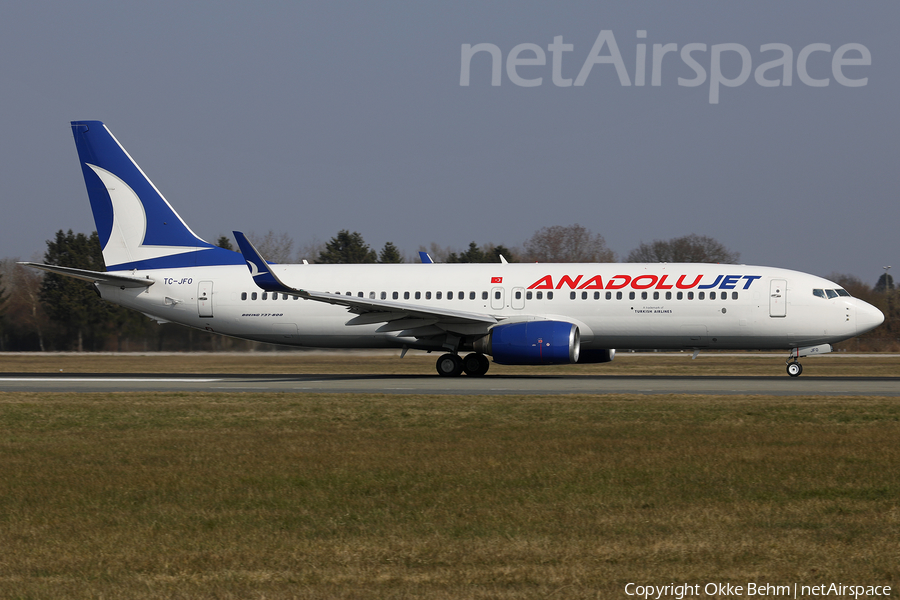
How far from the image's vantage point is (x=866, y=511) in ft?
27.3

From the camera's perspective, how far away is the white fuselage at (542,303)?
91.6 feet

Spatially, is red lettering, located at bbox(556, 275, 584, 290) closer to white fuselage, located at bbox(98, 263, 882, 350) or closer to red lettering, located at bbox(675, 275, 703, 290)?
white fuselage, located at bbox(98, 263, 882, 350)

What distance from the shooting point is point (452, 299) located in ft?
97.7

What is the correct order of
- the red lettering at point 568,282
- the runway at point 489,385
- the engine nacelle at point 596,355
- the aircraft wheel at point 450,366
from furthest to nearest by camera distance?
the engine nacelle at point 596,355
the aircraft wheel at point 450,366
the red lettering at point 568,282
the runway at point 489,385

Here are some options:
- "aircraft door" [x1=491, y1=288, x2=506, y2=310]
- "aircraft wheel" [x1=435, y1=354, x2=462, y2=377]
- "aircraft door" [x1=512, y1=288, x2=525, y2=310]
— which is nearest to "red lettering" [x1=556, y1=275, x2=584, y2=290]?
"aircraft door" [x1=512, y1=288, x2=525, y2=310]

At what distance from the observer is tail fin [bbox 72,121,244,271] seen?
32188 millimetres

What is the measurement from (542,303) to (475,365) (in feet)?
10.3

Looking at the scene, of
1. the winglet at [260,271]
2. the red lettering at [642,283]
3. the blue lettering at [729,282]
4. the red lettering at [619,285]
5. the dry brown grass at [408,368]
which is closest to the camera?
the winglet at [260,271]

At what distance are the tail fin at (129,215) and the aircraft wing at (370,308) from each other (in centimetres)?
505

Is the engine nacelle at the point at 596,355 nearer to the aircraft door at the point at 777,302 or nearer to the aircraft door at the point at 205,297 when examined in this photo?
the aircraft door at the point at 777,302

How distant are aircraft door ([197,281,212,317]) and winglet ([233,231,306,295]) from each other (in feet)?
14.9

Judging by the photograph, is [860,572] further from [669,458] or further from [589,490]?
[669,458]

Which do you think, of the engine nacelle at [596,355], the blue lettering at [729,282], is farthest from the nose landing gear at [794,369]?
the engine nacelle at [596,355]

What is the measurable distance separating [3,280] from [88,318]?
64.2ft
